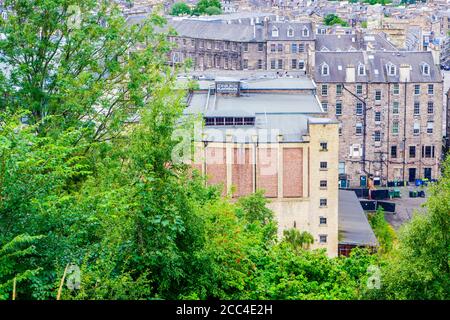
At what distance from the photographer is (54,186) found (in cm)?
1911

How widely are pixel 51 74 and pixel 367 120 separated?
177ft

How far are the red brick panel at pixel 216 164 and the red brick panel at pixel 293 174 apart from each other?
358 centimetres

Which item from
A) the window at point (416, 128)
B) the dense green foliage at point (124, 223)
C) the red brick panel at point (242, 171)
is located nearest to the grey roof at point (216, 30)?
the window at point (416, 128)

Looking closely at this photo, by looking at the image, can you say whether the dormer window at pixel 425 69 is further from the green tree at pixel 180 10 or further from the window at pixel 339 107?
the green tree at pixel 180 10

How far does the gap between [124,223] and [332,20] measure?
148m

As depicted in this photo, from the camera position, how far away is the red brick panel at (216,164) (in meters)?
53.9

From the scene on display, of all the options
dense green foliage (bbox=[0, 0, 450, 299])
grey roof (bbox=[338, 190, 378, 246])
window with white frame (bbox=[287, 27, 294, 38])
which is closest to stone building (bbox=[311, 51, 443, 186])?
grey roof (bbox=[338, 190, 378, 246])

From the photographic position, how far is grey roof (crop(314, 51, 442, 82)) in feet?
262

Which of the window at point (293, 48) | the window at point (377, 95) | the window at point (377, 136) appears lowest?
the window at point (377, 136)

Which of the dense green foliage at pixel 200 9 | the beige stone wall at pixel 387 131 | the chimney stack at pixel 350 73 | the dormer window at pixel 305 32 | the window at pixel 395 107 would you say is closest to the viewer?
the chimney stack at pixel 350 73

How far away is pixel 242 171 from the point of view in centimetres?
5456

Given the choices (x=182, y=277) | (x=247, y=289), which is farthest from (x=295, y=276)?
(x=182, y=277)

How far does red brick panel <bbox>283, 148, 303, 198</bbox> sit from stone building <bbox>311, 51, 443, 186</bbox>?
81.9 ft
